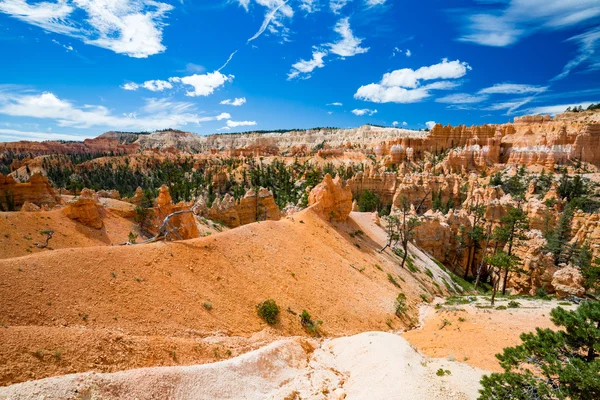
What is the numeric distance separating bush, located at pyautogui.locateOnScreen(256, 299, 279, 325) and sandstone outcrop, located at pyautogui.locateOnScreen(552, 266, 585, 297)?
25697 millimetres

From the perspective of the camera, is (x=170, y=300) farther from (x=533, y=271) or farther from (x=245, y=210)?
(x=533, y=271)

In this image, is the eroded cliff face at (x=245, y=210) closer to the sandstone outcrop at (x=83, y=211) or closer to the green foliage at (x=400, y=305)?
the sandstone outcrop at (x=83, y=211)

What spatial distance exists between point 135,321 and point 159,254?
449cm

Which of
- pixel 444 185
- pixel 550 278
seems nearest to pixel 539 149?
pixel 444 185

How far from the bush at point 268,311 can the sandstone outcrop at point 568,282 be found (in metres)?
25.7

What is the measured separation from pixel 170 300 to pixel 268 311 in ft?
15.5

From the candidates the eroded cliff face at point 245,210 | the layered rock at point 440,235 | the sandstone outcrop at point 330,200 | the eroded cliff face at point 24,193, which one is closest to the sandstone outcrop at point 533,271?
the layered rock at point 440,235

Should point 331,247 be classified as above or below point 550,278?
above

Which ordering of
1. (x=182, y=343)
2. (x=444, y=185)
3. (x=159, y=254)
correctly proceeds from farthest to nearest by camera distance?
(x=444, y=185) → (x=159, y=254) → (x=182, y=343)

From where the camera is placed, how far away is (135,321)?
432 inches

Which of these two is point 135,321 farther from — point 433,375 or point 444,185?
point 444,185

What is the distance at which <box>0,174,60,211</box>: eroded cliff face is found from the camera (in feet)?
121

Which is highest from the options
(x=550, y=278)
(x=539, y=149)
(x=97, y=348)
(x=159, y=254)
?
(x=539, y=149)

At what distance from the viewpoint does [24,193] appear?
3847cm
